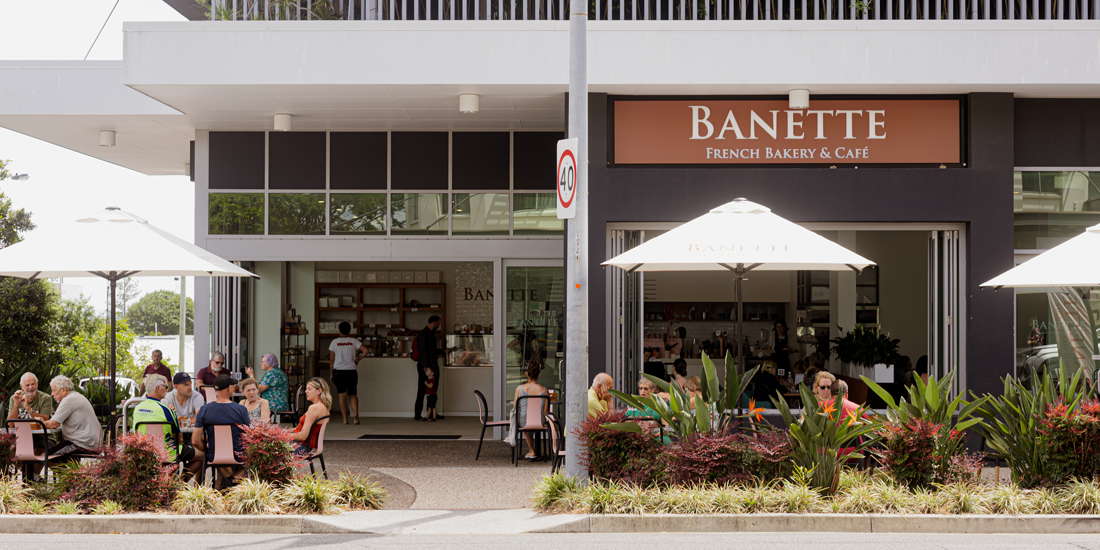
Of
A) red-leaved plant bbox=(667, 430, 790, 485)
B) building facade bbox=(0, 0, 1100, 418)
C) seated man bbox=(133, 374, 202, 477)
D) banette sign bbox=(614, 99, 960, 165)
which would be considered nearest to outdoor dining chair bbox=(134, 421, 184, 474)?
seated man bbox=(133, 374, 202, 477)

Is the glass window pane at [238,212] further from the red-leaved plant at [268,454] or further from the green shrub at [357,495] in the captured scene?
the green shrub at [357,495]

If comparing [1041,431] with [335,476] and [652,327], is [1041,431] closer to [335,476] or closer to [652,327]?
[335,476]

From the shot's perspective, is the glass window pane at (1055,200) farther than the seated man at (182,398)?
Yes

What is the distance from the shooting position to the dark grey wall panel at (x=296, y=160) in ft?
38.7

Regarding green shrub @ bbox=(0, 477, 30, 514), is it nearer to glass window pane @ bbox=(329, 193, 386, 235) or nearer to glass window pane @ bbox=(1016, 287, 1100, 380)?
glass window pane @ bbox=(329, 193, 386, 235)

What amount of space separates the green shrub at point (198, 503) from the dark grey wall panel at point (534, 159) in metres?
6.21

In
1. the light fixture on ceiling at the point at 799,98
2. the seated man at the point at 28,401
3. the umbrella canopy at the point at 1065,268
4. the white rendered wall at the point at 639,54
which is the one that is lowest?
the seated man at the point at 28,401

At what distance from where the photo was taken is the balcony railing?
9953mm

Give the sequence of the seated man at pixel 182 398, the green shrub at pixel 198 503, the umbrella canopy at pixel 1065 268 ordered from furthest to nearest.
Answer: the seated man at pixel 182 398, the umbrella canopy at pixel 1065 268, the green shrub at pixel 198 503

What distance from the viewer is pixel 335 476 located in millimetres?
8820

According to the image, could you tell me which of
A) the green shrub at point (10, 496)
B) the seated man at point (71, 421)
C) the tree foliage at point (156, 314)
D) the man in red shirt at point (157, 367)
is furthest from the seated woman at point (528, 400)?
the tree foliage at point (156, 314)

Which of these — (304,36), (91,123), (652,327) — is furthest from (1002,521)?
(91,123)

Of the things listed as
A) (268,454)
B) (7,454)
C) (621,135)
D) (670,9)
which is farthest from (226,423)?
(670,9)

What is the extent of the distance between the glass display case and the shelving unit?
516mm
